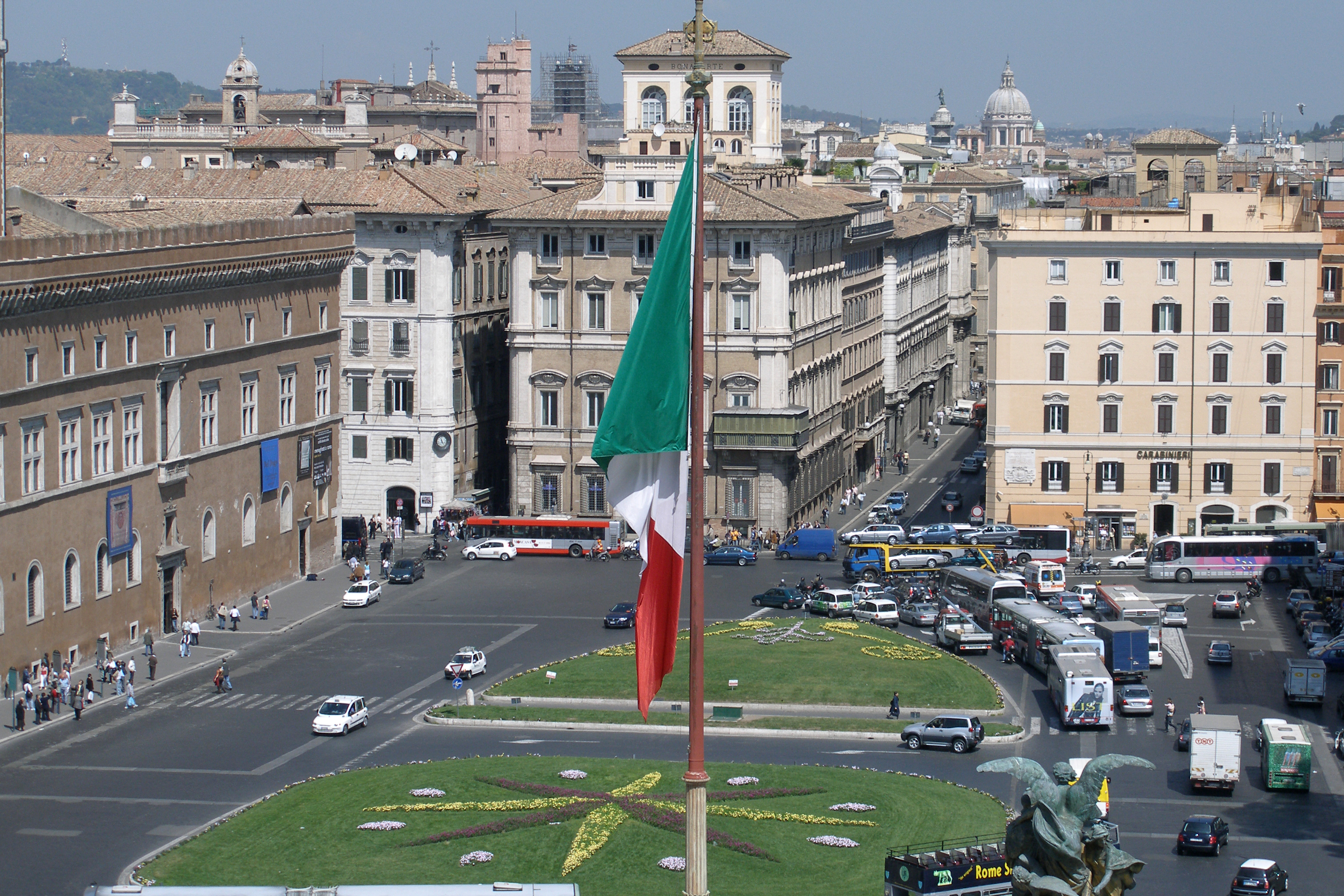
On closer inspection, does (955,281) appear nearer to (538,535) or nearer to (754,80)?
(754,80)

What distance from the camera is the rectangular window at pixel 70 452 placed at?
227 ft

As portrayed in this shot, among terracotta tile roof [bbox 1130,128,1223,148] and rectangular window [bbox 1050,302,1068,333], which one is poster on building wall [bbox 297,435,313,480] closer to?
rectangular window [bbox 1050,302,1068,333]

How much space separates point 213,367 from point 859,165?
10670cm

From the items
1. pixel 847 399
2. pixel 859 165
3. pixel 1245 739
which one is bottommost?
pixel 1245 739

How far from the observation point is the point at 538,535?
93.4m

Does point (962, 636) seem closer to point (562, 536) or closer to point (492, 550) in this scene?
point (562, 536)

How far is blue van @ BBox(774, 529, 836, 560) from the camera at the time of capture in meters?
91.6

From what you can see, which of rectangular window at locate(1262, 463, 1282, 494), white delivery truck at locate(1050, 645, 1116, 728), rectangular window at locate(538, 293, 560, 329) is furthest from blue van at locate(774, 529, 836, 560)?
white delivery truck at locate(1050, 645, 1116, 728)

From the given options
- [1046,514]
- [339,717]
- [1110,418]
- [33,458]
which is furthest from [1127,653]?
[33,458]

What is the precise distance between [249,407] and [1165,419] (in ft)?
Answer: 137

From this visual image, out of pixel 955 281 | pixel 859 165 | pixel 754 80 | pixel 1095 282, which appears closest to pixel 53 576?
pixel 1095 282

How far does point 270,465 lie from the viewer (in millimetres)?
85250

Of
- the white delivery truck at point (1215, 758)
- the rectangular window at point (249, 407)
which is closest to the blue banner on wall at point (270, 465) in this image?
the rectangular window at point (249, 407)

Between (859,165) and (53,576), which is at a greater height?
(859,165)
